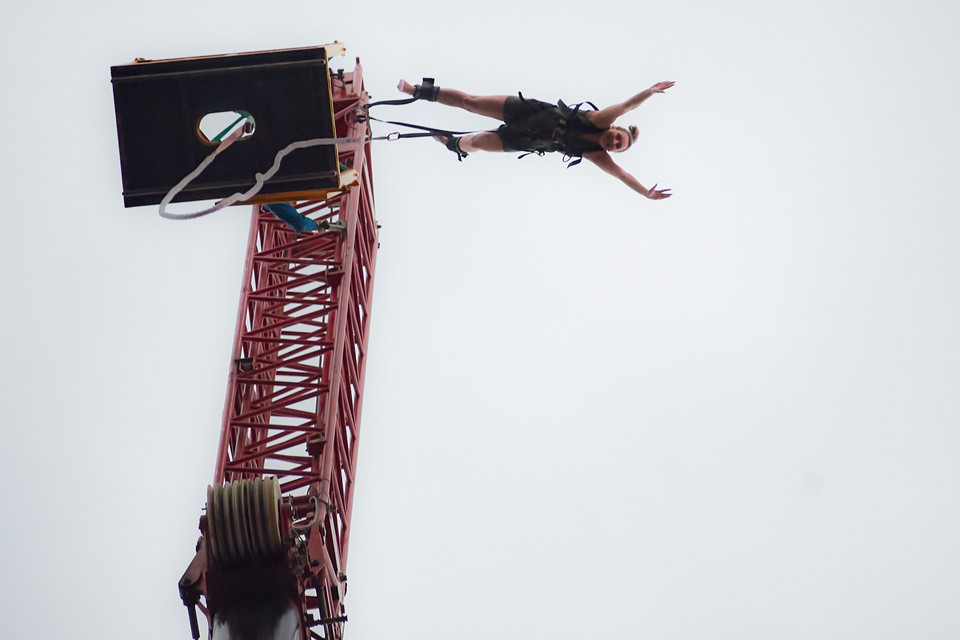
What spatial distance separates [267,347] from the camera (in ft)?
43.6

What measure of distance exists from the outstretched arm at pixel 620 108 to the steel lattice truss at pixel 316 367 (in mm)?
2306

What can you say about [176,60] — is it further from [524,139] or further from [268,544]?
[268,544]

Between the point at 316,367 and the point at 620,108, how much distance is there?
4.53 meters

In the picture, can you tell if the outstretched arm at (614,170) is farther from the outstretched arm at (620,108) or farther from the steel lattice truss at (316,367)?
the steel lattice truss at (316,367)

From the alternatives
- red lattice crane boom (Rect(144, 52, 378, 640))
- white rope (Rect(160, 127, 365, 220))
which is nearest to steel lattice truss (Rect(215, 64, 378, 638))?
red lattice crane boom (Rect(144, 52, 378, 640))

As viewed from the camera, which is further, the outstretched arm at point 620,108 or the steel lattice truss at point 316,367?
the steel lattice truss at point 316,367

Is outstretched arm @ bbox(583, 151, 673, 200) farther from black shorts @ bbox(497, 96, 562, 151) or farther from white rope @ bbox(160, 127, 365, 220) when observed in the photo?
white rope @ bbox(160, 127, 365, 220)

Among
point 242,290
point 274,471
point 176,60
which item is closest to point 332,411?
point 274,471

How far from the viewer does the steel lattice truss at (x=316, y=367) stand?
11945 millimetres

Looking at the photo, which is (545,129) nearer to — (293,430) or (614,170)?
(614,170)

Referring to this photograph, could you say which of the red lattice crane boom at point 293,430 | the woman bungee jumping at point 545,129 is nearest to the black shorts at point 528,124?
the woman bungee jumping at point 545,129

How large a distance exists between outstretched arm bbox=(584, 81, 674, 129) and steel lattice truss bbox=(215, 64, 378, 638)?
2306 millimetres

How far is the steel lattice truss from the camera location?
11.9m

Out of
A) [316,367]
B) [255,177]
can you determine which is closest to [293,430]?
[316,367]
